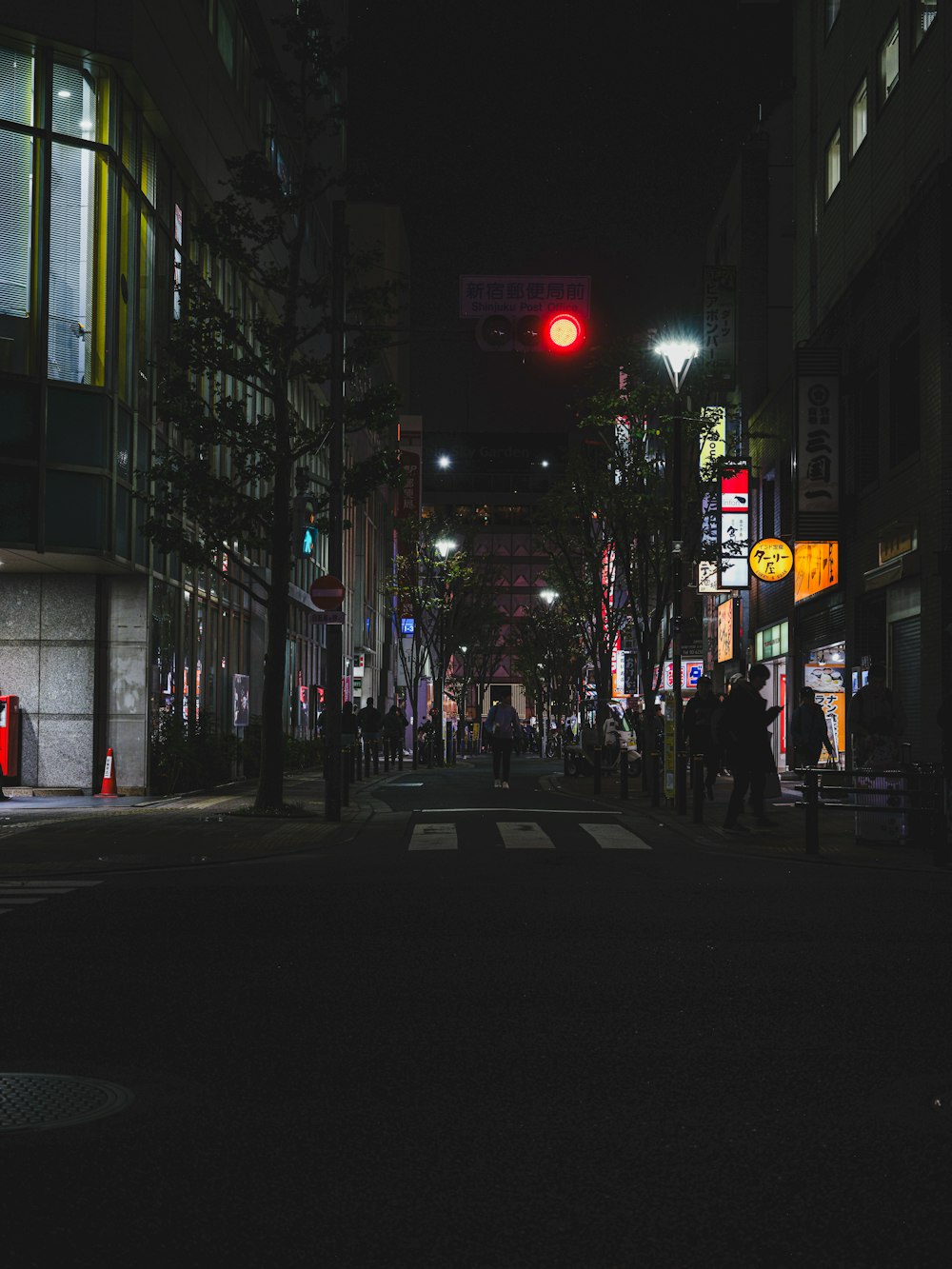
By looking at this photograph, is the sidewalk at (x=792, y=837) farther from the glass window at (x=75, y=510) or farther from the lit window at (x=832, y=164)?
the lit window at (x=832, y=164)

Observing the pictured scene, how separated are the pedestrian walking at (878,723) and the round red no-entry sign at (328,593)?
24.1 feet

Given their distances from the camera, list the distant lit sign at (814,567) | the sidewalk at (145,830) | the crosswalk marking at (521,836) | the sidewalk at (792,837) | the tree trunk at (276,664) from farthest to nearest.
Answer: the distant lit sign at (814,567) < the tree trunk at (276,664) < the crosswalk marking at (521,836) < the sidewalk at (792,837) < the sidewalk at (145,830)

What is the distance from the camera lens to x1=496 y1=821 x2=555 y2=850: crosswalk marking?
16219mm

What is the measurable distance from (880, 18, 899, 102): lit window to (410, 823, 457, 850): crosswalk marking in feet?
53.1

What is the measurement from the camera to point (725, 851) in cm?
1619

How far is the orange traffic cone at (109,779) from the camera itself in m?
24.7

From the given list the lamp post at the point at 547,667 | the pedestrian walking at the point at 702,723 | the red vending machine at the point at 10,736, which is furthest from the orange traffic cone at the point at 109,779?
the lamp post at the point at 547,667

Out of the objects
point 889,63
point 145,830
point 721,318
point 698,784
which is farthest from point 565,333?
→ point 721,318

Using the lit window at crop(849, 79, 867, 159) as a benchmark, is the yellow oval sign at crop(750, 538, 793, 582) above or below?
below

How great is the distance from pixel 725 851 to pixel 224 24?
2440cm

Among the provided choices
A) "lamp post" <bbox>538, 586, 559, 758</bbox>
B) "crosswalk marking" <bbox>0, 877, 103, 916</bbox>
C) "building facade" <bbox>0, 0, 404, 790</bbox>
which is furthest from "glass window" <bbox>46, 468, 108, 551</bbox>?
"lamp post" <bbox>538, 586, 559, 758</bbox>

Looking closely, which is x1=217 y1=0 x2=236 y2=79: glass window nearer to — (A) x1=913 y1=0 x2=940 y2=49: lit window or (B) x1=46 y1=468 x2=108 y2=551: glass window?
(B) x1=46 y1=468 x2=108 y2=551: glass window

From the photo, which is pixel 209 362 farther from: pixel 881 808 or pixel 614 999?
pixel 614 999

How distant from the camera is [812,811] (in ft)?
51.6
